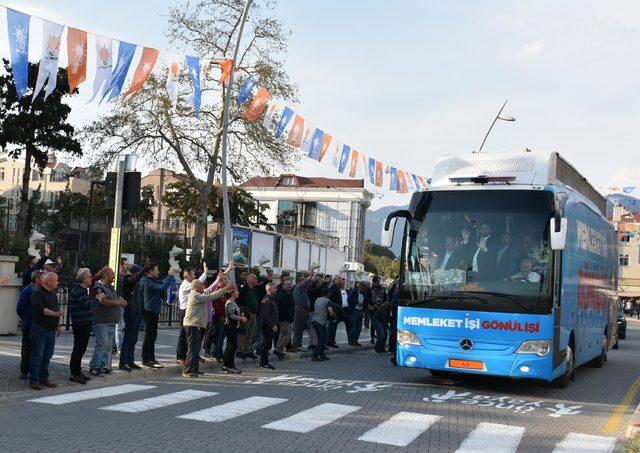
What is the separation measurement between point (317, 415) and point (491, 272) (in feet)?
13.3

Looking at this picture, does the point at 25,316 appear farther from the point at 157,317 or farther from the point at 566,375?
the point at 566,375

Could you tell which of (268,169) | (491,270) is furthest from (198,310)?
(268,169)

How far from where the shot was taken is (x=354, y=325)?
73.3 ft

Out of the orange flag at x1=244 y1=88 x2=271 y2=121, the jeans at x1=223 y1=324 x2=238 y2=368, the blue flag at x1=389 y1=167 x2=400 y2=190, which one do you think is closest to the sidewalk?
the jeans at x1=223 y1=324 x2=238 y2=368

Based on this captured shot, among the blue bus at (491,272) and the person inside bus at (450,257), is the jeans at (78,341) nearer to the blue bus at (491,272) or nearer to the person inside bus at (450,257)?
the blue bus at (491,272)

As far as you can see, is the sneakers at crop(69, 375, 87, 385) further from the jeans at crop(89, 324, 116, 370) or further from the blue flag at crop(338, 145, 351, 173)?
the blue flag at crop(338, 145, 351, 173)

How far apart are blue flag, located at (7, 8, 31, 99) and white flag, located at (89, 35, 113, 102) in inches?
82.2

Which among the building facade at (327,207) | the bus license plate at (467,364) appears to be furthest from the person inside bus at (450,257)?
the building facade at (327,207)

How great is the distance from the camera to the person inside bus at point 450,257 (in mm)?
12539

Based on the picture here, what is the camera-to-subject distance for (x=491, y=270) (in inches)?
486

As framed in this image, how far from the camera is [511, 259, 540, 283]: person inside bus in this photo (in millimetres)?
12227

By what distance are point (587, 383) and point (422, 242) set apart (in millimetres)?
5417

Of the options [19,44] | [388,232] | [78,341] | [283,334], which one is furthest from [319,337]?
[19,44]

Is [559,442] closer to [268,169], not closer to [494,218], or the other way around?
[494,218]
